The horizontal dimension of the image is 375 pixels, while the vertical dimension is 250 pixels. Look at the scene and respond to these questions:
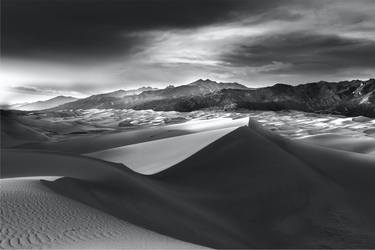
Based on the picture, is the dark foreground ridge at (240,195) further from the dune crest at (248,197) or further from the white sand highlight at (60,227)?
the white sand highlight at (60,227)

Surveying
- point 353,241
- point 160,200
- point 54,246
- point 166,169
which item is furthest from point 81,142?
point 54,246

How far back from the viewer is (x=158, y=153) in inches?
958

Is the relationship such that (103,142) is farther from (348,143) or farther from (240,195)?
(348,143)

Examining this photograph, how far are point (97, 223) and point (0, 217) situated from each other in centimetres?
185

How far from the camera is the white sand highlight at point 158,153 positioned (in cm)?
2048

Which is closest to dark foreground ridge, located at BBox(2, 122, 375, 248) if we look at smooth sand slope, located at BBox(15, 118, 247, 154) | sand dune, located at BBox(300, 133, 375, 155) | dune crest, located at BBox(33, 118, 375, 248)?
dune crest, located at BBox(33, 118, 375, 248)

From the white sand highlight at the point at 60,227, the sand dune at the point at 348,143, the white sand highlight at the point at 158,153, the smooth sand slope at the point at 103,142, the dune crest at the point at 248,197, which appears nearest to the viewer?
the white sand highlight at the point at 60,227

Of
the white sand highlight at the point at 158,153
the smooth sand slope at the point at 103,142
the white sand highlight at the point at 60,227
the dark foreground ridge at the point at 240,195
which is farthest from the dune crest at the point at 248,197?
the smooth sand slope at the point at 103,142

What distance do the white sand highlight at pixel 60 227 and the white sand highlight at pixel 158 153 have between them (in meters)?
9.90

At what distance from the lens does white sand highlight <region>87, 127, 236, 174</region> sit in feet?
67.2

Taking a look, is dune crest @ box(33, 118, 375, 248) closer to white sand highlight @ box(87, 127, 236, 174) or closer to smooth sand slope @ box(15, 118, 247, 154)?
white sand highlight @ box(87, 127, 236, 174)

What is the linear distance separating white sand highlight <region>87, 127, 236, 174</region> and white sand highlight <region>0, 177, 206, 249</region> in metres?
9.90

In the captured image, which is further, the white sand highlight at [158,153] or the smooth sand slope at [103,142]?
the smooth sand slope at [103,142]

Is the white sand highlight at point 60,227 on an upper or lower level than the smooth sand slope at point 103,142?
upper
